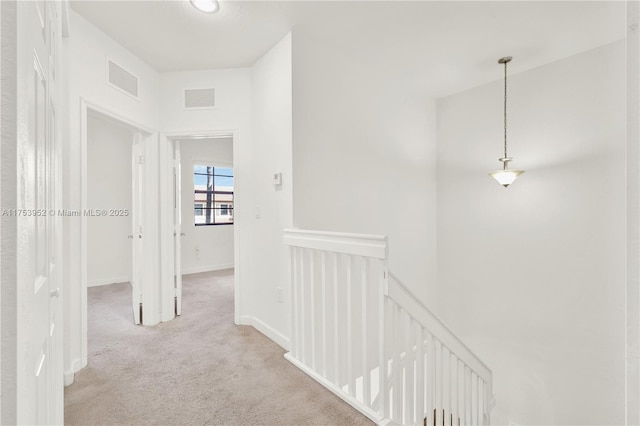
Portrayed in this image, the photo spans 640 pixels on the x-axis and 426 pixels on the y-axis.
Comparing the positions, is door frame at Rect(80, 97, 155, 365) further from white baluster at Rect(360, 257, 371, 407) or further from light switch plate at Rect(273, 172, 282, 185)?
white baluster at Rect(360, 257, 371, 407)

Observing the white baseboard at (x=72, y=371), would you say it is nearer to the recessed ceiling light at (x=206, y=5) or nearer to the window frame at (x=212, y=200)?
the recessed ceiling light at (x=206, y=5)

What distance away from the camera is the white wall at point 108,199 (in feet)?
14.9

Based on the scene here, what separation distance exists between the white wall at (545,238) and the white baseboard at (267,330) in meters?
2.41

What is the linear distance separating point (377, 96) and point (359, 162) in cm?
81

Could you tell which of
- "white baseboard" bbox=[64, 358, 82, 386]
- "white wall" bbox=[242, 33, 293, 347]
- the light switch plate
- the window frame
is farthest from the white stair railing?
the window frame

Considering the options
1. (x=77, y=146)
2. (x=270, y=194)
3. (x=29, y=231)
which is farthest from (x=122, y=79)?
(x=29, y=231)

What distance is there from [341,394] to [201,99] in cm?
295

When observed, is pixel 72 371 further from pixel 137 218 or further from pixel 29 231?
pixel 29 231

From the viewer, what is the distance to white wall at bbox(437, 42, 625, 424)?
2.67m

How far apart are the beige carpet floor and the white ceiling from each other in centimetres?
265

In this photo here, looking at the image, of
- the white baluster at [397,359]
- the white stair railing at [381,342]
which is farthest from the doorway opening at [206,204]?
the white baluster at [397,359]

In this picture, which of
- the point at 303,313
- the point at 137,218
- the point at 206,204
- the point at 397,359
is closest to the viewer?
the point at 397,359

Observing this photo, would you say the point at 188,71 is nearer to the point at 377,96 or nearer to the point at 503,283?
the point at 377,96

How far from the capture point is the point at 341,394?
5.85 ft
